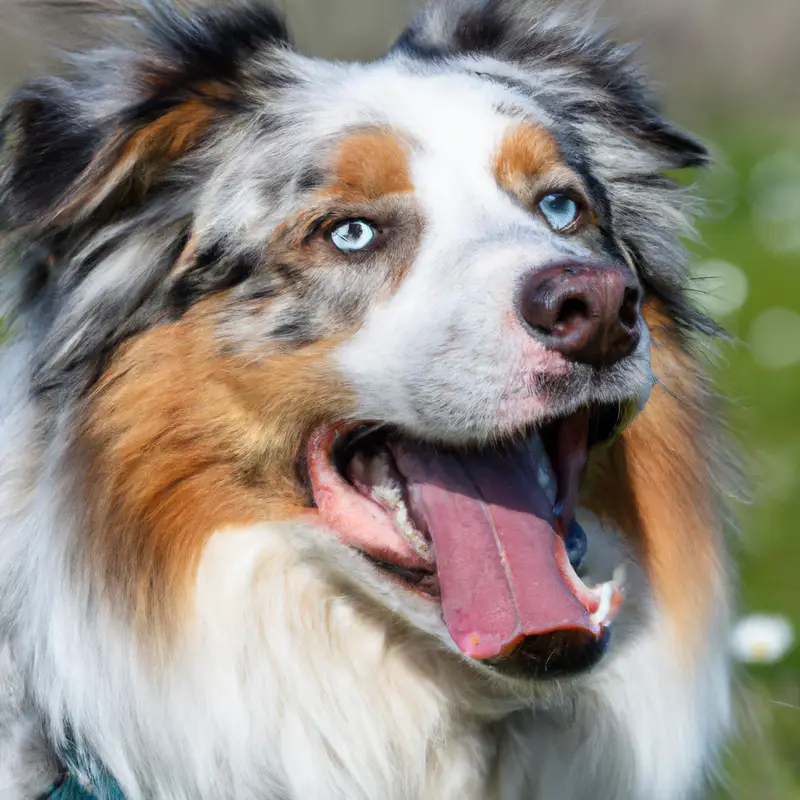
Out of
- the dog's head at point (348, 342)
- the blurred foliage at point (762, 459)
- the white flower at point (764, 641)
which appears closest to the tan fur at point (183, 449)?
the dog's head at point (348, 342)

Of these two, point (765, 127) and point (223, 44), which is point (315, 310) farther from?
point (765, 127)

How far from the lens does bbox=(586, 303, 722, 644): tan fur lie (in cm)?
328

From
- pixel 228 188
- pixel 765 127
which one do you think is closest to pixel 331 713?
pixel 228 188

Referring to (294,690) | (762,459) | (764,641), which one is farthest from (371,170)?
(762,459)

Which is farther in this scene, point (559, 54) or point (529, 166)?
point (559, 54)

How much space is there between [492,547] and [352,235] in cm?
80

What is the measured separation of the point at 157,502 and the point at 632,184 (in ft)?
5.05

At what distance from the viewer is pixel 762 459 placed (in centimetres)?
630

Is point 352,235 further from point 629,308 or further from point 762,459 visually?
point 762,459

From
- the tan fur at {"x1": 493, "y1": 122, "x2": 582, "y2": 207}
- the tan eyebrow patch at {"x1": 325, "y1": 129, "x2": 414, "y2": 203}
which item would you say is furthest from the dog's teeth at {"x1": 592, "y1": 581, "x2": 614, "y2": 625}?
the tan eyebrow patch at {"x1": 325, "y1": 129, "x2": 414, "y2": 203}

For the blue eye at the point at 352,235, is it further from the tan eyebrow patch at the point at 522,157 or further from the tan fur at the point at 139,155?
the tan fur at the point at 139,155

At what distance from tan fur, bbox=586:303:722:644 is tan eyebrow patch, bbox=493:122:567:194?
1.61ft

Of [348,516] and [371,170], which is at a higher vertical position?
[371,170]

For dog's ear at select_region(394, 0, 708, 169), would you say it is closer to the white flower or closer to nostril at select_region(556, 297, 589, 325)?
nostril at select_region(556, 297, 589, 325)
